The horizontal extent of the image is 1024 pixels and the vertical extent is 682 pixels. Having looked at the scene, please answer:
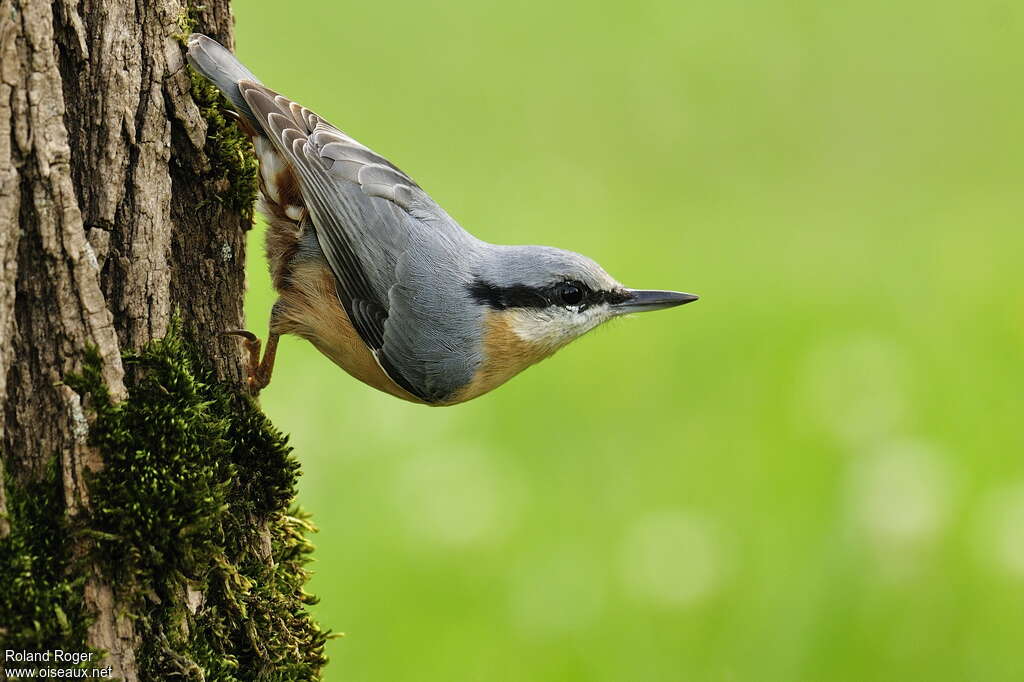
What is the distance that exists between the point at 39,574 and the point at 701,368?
4.02 metres

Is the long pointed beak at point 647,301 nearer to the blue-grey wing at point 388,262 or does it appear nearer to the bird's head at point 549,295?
the bird's head at point 549,295

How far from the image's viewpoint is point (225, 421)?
2869mm

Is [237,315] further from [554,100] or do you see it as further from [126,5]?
[554,100]

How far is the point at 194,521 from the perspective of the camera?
8.87ft

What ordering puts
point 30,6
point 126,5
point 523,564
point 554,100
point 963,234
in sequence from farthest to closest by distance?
point 554,100, point 963,234, point 523,564, point 126,5, point 30,6

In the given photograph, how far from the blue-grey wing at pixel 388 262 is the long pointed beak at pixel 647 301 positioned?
0.55 m

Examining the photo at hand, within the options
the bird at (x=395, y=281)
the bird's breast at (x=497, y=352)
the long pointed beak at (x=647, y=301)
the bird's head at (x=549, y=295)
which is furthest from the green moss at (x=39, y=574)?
the long pointed beak at (x=647, y=301)

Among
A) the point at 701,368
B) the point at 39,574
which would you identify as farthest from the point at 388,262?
the point at 701,368

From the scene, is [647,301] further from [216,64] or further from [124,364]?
[124,364]

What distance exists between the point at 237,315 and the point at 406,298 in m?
0.69

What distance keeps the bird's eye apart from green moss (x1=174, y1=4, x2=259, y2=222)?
110 cm

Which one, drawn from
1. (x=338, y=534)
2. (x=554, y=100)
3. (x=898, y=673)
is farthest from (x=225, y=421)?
(x=554, y=100)

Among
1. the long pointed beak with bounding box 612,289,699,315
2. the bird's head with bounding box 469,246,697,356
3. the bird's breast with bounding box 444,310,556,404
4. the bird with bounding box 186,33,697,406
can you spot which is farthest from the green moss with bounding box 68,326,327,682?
the long pointed beak with bounding box 612,289,699,315

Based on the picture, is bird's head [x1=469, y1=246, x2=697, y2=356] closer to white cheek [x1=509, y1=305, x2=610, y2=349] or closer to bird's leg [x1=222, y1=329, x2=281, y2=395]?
white cheek [x1=509, y1=305, x2=610, y2=349]
